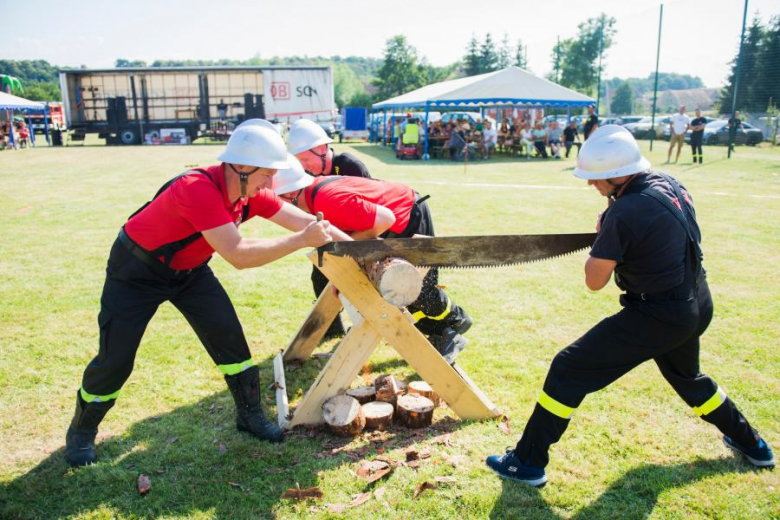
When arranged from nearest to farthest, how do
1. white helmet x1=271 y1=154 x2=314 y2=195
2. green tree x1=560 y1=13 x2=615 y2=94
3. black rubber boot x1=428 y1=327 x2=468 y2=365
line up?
white helmet x1=271 y1=154 x2=314 y2=195 → black rubber boot x1=428 y1=327 x2=468 y2=365 → green tree x1=560 y1=13 x2=615 y2=94

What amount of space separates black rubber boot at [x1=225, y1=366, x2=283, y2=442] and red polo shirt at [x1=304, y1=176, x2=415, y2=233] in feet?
3.72

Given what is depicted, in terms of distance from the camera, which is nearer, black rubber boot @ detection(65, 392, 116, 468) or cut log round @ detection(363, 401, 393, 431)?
black rubber boot @ detection(65, 392, 116, 468)

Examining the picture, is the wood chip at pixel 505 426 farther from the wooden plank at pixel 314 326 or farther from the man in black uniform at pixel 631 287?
the wooden plank at pixel 314 326

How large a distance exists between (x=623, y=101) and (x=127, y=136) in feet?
240

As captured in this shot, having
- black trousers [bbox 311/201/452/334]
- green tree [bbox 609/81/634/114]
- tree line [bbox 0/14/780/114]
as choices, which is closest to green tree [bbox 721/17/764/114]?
tree line [bbox 0/14/780/114]

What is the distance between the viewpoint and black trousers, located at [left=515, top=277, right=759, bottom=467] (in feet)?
9.50

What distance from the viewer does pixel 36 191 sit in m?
14.1

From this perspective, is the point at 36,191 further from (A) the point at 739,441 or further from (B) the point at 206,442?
(A) the point at 739,441

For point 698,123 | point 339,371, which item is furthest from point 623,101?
point 339,371

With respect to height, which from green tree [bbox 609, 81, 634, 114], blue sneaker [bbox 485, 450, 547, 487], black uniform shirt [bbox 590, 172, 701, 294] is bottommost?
blue sneaker [bbox 485, 450, 547, 487]

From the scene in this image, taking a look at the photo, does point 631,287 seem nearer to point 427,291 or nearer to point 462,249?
point 462,249

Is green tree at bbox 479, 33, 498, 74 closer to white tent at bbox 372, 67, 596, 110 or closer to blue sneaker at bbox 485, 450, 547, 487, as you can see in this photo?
white tent at bbox 372, 67, 596, 110

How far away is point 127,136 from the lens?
3350 centimetres

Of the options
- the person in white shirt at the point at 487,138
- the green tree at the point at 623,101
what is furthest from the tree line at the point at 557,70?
the person in white shirt at the point at 487,138
